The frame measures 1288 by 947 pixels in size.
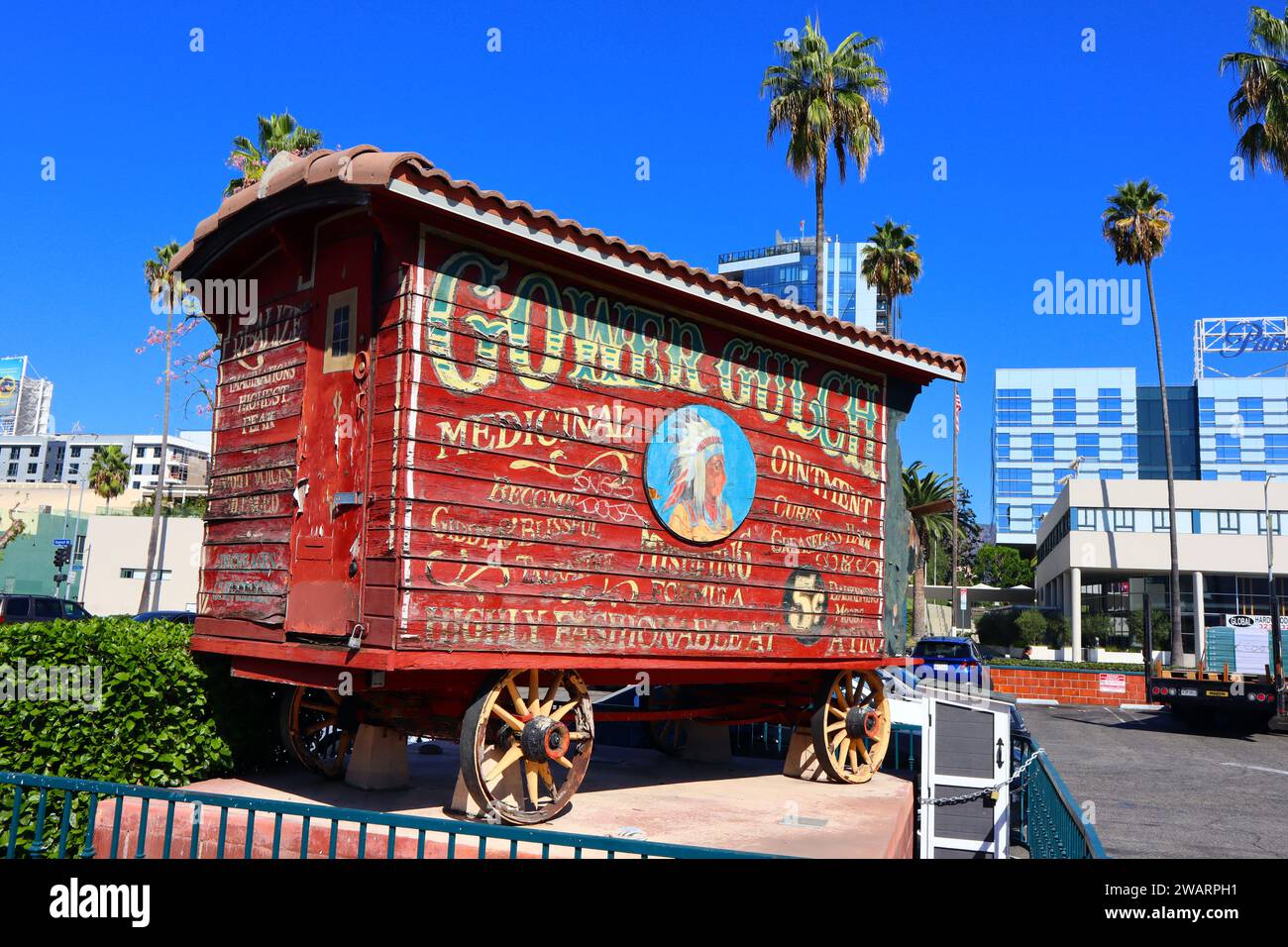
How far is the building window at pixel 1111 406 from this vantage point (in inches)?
6140

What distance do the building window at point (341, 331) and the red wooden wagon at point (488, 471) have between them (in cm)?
3

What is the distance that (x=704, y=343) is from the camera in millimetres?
9391

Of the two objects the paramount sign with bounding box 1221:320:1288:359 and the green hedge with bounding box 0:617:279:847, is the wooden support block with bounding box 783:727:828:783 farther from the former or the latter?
the paramount sign with bounding box 1221:320:1288:359

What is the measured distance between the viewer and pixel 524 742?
7.53 metres

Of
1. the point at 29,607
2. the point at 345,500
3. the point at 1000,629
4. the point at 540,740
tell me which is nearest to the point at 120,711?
the point at 345,500

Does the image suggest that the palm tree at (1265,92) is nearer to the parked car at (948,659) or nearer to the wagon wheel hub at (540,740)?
the parked car at (948,659)

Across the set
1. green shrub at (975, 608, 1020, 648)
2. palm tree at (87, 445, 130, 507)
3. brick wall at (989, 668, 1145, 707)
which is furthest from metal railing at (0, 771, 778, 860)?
palm tree at (87, 445, 130, 507)

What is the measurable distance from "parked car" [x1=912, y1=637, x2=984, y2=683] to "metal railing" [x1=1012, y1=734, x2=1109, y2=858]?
12102 mm

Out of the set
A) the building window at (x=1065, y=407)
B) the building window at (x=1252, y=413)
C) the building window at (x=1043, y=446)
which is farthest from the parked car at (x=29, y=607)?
the building window at (x=1065, y=407)

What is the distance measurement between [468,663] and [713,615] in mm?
2777
